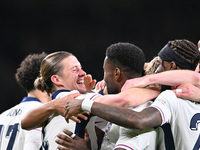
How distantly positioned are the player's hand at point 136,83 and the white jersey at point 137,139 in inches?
10.9

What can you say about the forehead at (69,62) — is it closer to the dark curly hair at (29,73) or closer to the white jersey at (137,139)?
the white jersey at (137,139)

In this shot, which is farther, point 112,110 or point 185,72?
point 185,72

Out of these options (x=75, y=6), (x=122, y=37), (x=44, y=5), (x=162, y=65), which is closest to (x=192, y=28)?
(x=122, y=37)

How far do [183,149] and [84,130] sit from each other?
63cm

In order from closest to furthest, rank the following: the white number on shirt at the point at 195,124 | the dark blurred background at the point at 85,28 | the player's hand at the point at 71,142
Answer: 1. the white number on shirt at the point at 195,124
2. the player's hand at the point at 71,142
3. the dark blurred background at the point at 85,28

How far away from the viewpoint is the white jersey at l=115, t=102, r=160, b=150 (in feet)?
5.56

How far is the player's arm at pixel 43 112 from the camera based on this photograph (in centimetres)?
200

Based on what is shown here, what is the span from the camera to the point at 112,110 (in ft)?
5.25

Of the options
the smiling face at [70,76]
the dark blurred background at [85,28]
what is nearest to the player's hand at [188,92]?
the smiling face at [70,76]

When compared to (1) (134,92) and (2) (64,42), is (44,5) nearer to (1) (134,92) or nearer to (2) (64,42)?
(2) (64,42)

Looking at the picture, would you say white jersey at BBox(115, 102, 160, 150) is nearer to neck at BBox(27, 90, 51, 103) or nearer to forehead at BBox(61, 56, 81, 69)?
forehead at BBox(61, 56, 81, 69)

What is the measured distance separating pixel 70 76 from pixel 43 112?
0.37 meters

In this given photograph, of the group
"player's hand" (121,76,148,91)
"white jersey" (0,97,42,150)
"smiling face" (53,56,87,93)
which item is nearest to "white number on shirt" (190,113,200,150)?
"player's hand" (121,76,148,91)

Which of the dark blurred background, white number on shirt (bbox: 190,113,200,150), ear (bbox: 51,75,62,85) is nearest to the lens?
white number on shirt (bbox: 190,113,200,150)
